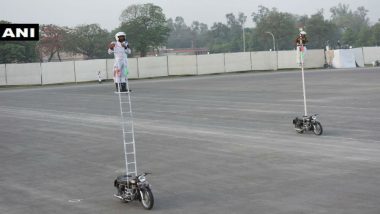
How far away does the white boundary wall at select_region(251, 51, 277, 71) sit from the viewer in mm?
83750

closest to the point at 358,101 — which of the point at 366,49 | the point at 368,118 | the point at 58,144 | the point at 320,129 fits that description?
the point at 368,118

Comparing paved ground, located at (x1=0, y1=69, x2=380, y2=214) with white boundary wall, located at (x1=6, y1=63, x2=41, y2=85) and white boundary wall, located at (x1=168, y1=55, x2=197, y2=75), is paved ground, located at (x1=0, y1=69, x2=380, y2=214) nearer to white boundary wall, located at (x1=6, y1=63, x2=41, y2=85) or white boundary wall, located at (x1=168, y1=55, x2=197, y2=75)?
white boundary wall, located at (x1=6, y1=63, x2=41, y2=85)

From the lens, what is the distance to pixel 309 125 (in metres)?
23.1

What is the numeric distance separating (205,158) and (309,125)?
233 inches

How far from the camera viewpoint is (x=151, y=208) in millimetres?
12758

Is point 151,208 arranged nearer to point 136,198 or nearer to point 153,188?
point 136,198

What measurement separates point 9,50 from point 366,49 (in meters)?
54.6

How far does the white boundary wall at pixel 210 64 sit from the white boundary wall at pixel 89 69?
41.7 feet

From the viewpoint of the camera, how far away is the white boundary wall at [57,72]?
2906 inches

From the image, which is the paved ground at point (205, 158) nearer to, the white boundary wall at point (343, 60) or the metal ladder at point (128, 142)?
the metal ladder at point (128, 142)

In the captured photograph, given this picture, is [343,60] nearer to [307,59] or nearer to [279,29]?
[307,59]

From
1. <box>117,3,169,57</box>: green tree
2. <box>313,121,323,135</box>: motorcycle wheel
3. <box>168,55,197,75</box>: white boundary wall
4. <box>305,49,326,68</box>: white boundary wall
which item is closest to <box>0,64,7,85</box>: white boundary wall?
<box>168,55,197,75</box>: white boundary wall

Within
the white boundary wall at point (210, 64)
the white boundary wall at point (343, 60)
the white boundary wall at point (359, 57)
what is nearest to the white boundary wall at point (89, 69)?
the white boundary wall at point (210, 64)

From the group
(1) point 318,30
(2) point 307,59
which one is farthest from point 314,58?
(1) point 318,30
